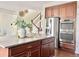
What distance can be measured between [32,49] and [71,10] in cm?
287

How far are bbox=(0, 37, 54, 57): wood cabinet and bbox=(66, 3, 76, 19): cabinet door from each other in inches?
65.1

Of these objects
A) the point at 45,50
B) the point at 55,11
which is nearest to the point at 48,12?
the point at 55,11

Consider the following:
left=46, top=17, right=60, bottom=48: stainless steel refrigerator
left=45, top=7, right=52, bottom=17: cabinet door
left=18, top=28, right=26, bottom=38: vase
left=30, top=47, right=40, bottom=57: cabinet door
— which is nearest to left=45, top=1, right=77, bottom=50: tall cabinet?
left=45, top=7, right=52, bottom=17: cabinet door

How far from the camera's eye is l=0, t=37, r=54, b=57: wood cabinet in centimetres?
229

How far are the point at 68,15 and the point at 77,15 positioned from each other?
42 centimetres

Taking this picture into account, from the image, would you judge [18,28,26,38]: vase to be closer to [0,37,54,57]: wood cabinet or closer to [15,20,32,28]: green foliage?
[15,20,32,28]: green foliage

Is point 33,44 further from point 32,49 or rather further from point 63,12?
point 63,12

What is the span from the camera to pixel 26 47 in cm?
263

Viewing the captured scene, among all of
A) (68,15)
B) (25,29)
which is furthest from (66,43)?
(25,29)

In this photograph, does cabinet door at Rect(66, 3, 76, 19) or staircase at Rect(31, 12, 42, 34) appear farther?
staircase at Rect(31, 12, 42, 34)

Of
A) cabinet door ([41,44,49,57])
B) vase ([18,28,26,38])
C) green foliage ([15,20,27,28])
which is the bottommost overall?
cabinet door ([41,44,49,57])

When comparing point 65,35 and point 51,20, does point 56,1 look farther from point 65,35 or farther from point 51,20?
point 65,35

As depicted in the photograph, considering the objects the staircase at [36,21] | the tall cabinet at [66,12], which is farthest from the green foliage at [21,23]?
the staircase at [36,21]

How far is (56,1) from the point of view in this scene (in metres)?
5.42
